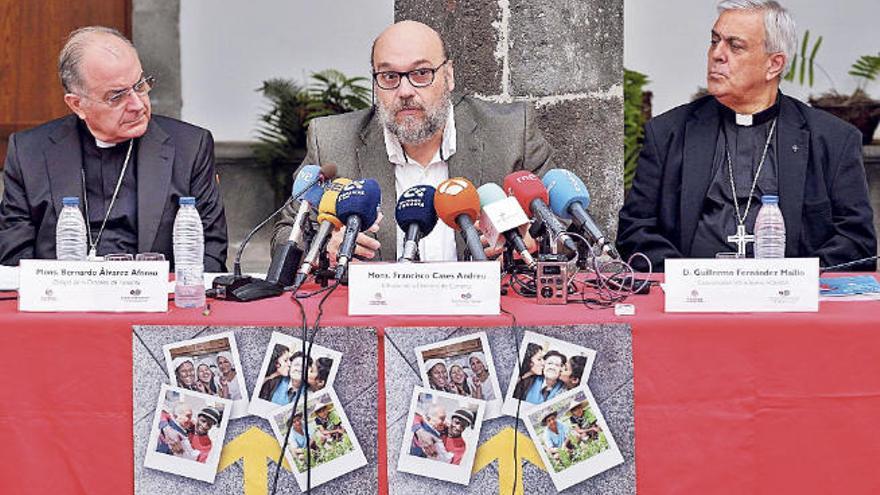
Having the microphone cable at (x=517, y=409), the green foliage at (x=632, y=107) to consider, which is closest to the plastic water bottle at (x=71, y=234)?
the microphone cable at (x=517, y=409)

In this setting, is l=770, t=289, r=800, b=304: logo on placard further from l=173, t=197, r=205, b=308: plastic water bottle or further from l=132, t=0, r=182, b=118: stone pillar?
l=132, t=0, r=182, b=118: stone pillar

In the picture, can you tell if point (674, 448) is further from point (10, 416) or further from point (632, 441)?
point (10, 416)

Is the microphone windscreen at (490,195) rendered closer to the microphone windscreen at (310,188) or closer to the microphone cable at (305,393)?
the microphone windscreen at (310,188)

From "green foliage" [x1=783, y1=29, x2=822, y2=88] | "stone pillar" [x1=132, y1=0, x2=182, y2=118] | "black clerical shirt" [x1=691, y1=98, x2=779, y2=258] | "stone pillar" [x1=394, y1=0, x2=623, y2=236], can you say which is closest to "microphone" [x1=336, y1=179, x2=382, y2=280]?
"black clerical shirt" [x1=691, y1=98, x2=779, y2=258]

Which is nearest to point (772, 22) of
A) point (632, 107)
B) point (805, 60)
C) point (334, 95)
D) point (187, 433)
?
point (187, 433)

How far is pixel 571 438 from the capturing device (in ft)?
10.2

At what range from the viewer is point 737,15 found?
4.51 metres

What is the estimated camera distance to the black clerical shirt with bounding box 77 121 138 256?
452cm

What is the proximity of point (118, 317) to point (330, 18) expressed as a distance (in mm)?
3983

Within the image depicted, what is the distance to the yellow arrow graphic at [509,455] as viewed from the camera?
10.3 ft

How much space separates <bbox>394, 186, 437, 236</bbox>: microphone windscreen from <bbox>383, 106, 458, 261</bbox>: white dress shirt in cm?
84

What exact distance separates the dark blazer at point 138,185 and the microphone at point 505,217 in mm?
1262

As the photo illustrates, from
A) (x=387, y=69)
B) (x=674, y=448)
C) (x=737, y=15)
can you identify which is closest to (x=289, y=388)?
(x=674, y=448)


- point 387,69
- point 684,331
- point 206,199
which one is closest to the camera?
point 684,331
